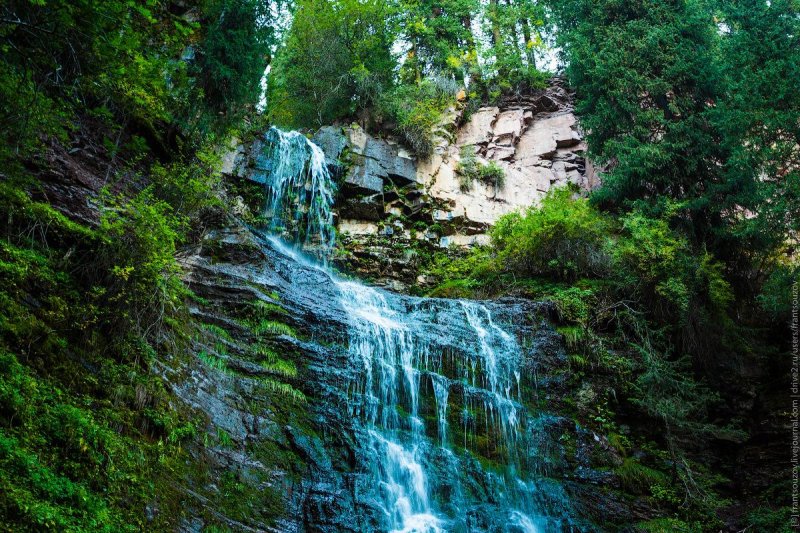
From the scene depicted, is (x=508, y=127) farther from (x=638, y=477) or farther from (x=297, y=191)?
(x=638, y=477)

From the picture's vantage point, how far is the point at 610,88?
16.8 meters

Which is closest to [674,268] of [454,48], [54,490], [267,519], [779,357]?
[779,357]

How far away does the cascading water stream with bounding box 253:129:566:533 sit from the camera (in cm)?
837

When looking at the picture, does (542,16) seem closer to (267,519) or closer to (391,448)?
(391,448)

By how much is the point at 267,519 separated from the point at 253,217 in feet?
34.4

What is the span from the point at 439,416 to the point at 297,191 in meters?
9.45

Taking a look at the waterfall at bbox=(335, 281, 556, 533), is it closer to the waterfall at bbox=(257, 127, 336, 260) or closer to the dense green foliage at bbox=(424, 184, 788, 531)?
the dense green foliage at bbox=(424, 184, 788, 531)

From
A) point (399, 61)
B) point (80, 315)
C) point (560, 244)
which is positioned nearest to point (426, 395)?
point (80, 315)

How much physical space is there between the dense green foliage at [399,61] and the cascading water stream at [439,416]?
29.2 feet

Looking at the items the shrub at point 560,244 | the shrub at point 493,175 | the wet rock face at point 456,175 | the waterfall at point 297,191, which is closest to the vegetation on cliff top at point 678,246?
the shrub at point 560,244

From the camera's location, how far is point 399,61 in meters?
22.8

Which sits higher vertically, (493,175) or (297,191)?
(493,175)

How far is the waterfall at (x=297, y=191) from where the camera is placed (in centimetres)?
1648

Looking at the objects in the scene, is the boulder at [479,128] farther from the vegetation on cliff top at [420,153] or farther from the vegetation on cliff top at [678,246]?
the vegetation on cliff top at [678,246]
